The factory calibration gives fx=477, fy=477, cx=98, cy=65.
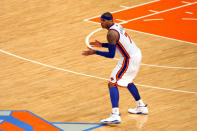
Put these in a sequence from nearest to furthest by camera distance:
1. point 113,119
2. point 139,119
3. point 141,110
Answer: point 113,119 < point 139,119 < point 141,110

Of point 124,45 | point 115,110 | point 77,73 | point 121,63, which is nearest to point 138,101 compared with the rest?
point 115,110

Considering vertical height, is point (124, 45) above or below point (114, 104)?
above

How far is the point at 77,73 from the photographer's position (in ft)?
37.3

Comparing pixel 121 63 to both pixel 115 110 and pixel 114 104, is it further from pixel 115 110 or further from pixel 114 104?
pixel 115 110

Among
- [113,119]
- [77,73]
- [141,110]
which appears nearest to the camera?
[113,119]

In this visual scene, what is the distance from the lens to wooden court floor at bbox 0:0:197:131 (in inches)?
364

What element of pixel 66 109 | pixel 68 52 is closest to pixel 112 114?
pixel 66 109

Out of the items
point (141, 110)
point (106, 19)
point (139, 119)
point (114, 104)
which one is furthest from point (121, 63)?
point (139, 119)

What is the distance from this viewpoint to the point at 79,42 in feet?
44.0

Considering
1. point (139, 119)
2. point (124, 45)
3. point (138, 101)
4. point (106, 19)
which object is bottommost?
point (139, 119)

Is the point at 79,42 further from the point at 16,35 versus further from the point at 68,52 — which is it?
the point at 16,35

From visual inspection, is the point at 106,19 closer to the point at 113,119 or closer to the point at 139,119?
the point at 113,119

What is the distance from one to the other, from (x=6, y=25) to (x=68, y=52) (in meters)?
3.17

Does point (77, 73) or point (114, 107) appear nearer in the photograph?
point (114, 107)
